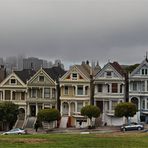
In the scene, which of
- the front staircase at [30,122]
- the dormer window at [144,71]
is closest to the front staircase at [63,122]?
the front staircase at [30,122]

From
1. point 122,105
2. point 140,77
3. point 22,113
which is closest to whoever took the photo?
point 122,105

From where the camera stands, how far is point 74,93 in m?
79.1

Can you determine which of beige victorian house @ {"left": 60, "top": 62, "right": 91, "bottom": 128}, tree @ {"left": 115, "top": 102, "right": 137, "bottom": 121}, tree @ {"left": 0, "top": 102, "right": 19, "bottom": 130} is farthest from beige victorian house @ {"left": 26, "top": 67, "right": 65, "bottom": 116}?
tree @ {"left": 115, "top": 102, "right": 137, "bottom": 121}

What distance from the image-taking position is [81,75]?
258 feet

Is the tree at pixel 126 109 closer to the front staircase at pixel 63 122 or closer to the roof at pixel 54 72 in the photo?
the front staircase at pixel 63 122

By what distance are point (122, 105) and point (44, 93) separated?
15.7m

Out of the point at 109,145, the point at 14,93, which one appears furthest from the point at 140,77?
the point at 109,145

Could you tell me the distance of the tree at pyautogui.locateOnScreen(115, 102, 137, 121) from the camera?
70.9 meters

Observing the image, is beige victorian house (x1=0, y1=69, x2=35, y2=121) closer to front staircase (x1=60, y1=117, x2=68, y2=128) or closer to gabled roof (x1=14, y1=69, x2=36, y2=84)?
gabled roof (x1=14, y1=69, x2=36, y2=84)

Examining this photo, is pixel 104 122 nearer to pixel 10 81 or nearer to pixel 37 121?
pixel 37 121

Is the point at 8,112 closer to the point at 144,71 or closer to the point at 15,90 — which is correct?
the point at 15,90

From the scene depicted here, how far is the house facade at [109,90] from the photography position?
254 feet

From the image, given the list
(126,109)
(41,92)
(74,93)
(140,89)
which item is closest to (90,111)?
(126,109)

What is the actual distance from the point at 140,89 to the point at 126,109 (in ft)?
23.7
